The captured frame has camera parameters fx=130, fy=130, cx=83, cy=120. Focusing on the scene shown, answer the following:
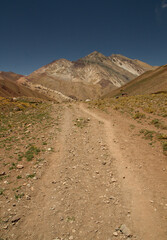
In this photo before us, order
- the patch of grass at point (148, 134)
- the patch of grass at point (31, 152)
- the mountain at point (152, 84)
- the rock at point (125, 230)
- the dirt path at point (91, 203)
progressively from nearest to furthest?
the rock at point (125, 230) → the dirt path at point (91, 203) → the patch of grass at point (31, 152) → the patch of grass at point (148, 134) → the mountain at point (152, 84)

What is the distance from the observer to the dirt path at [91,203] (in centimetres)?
557

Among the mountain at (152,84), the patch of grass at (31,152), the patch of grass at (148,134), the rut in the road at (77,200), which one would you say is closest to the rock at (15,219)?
the rut in the road at (77,200)

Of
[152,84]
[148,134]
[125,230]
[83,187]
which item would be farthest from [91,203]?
[152,84]

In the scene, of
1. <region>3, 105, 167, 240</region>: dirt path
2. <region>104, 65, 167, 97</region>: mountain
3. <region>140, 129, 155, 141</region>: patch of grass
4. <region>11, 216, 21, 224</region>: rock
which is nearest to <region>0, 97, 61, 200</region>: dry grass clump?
<region>11, 216, 21, 224</region>: rock

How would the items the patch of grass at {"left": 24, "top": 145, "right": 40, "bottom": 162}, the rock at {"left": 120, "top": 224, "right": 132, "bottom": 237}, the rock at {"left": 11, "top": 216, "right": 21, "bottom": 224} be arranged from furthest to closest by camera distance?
the patch of grass at {"left": 24, "top": 145, "right": 40, "bottom": 162} < the rock at {"left": 11, "top": 216, "right": 21, "bottom": 224} < the rock at {"left": 120, "top": 224, "right": 132, "bottom": 237}

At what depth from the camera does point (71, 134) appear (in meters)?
15.8

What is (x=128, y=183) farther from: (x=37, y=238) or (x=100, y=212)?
(x=37, y=238)

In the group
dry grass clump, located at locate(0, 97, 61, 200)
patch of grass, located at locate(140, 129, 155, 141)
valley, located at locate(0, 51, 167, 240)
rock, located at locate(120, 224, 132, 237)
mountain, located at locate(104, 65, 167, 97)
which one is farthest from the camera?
mountain, located at locate(104, 65, 167, 97)

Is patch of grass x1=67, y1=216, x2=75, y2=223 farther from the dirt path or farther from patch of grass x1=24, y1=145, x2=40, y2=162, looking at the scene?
patch of grass x1=24, y1=145, x2=40, y2=162

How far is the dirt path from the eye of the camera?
5.57 meters

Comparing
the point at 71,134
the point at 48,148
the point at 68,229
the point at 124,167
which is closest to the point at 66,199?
the point at 68,229

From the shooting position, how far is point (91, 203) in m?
6.86

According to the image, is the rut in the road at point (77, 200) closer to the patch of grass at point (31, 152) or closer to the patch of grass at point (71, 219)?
the patch of grass at point (71, 219)

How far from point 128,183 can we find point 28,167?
7.04m
